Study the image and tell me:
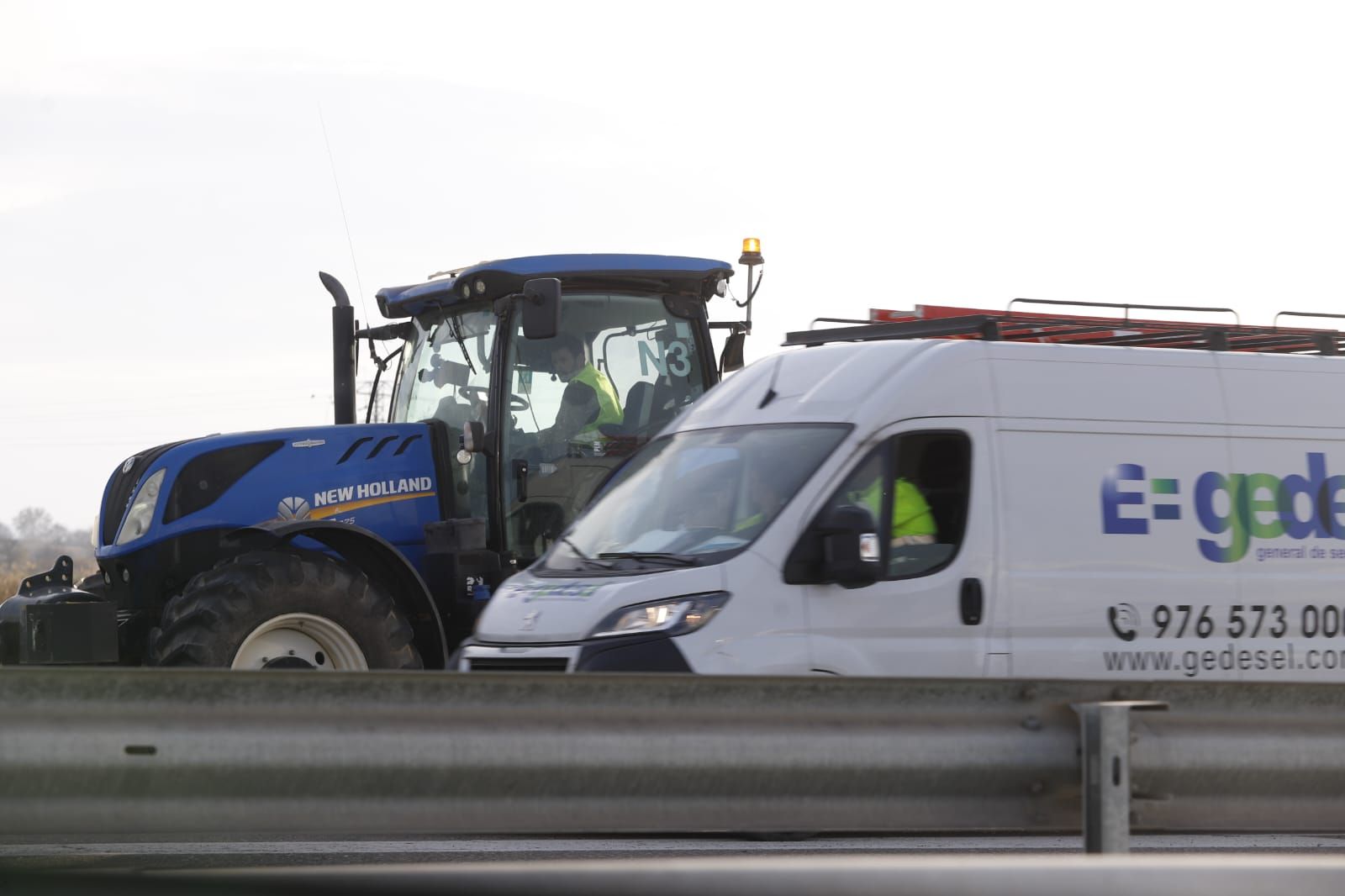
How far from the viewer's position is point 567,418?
998cm

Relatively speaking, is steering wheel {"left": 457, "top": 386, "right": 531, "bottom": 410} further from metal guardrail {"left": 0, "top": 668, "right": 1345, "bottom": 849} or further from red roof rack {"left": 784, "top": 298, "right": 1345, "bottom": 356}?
metal guardrail {"left": 0, "top": 668, "right": 1345, "bottom": 849}

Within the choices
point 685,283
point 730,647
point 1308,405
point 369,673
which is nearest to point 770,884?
point 369,673

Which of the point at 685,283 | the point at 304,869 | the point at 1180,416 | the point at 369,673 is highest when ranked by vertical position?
the point at 685,283

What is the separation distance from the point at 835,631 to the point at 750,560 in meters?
0.47

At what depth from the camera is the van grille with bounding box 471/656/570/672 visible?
23.1 ft

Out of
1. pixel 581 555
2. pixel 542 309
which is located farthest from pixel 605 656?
pixel 542 309

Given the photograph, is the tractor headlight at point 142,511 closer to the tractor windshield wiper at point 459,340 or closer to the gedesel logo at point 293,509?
the gedesel logo at point 293,509

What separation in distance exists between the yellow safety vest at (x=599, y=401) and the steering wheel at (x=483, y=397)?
0.34 metres

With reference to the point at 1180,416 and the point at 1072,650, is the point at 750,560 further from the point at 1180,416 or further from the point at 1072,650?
the point at 1180,416

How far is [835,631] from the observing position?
7070 mm

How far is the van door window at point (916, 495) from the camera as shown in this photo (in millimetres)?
7246

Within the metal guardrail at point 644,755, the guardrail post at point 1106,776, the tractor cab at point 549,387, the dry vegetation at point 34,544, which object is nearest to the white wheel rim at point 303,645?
the tractor cab at point 549,387

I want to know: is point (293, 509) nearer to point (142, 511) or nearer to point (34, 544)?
point (142, 511)

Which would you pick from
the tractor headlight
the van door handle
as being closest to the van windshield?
the van door handle
